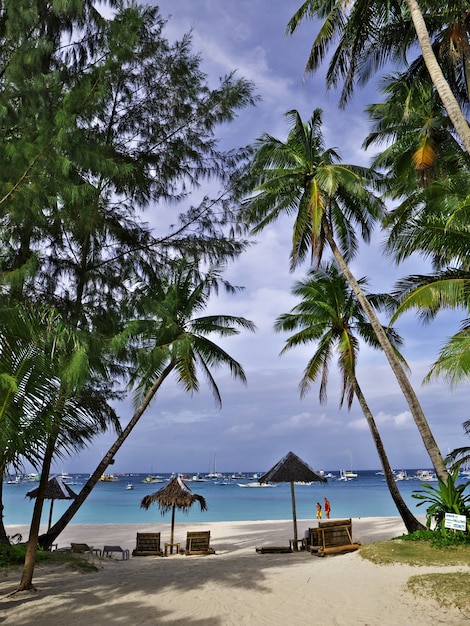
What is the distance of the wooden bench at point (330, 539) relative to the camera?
1184cm

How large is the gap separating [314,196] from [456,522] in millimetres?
9285

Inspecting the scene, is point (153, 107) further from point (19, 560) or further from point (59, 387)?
point (19, 560)

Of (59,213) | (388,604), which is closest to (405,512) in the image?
(388,604)

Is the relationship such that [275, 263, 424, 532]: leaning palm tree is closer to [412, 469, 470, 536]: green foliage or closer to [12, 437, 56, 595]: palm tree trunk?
[412, 469, 470, 536]: green foliage

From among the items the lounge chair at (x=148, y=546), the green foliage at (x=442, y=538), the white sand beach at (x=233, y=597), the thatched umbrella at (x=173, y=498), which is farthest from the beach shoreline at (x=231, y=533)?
the white sand beach at (x=233, y=597)

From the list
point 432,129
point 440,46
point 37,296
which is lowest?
point 37,296

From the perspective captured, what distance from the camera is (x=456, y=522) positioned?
27.7 ft

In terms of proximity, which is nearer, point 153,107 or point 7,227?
point 7,227

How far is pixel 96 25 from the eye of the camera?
26.6 ft

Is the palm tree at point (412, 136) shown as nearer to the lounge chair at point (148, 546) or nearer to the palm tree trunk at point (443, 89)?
the palm tree trunk at point (443, 89)

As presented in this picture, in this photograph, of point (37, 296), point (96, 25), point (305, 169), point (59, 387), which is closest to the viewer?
point (59, 387)

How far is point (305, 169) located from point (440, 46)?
4.93m

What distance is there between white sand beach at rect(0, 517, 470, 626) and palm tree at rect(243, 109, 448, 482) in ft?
19.8

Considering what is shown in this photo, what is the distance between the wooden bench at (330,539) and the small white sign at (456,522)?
411 cm
